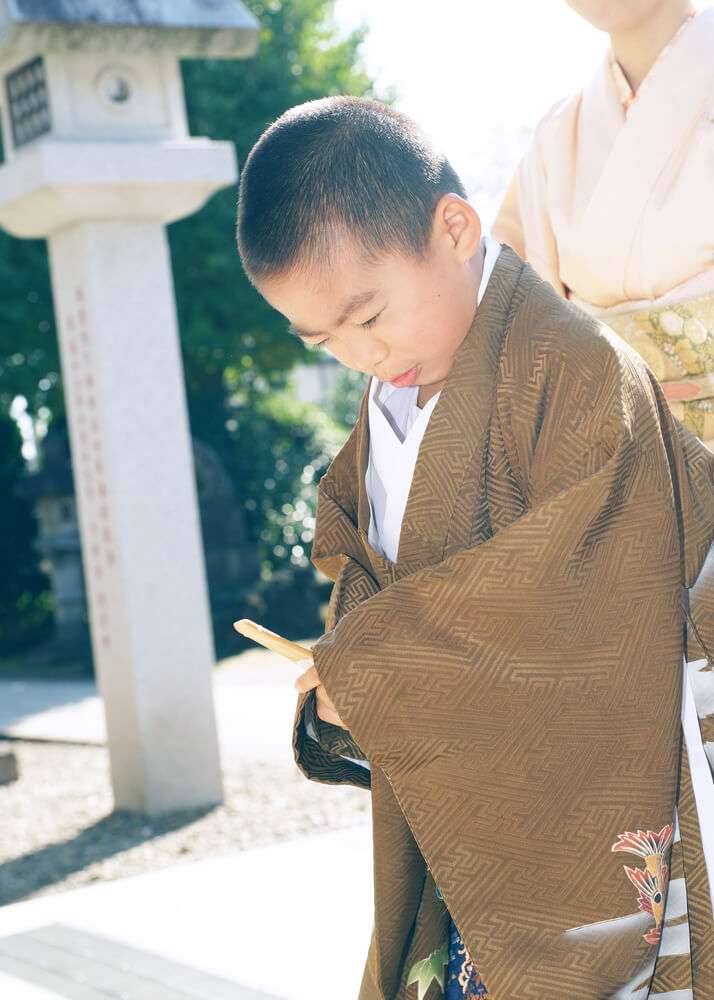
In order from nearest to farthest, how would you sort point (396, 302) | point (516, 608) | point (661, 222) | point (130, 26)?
point (516, 608) → point (396, 302) → point (661, 222) → point (130, 26)

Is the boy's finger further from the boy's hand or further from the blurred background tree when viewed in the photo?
the blurred background tree

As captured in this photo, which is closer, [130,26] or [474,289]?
[474,289]

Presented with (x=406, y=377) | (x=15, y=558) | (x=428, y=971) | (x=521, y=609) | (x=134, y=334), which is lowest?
(x=15, y=558)

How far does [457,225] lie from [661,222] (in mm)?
562

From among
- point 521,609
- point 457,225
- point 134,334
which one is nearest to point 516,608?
point 521,609

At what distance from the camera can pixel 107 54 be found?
5816mm

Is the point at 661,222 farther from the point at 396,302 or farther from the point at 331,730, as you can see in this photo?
the point at 331,730

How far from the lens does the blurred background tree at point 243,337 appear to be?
12609mm

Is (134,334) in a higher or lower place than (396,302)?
lower

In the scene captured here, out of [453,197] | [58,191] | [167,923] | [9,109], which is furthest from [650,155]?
[9,109]

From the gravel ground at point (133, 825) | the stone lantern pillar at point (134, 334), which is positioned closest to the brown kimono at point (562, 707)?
the gravel ground at point (133, 825)

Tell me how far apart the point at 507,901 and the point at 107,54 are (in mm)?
4916

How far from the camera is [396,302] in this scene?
71.4 inches

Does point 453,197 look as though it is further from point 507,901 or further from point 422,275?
point 507,901
